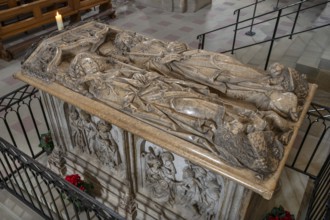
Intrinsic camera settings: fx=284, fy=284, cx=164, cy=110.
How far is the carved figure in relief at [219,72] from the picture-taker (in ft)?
6.09

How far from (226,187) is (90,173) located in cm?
145

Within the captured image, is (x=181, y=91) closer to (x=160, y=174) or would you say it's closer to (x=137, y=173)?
(x=160, y=174)

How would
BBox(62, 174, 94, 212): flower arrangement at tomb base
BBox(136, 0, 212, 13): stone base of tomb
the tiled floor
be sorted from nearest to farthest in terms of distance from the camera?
BBox(62, 174, 94, 212): flower arrangement at tomb base, the tiled floor, BBox(136, 0, 212, 13): stone base of tomb

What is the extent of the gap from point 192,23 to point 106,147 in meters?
5.07

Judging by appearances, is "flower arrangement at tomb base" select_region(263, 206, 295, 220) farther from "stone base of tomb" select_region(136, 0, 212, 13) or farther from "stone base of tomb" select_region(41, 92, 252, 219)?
"stone base of tomb" select_region(136, 0, 212, 13)

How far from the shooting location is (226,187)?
5.82 ft

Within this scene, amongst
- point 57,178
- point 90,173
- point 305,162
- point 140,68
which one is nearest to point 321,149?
point 305,162

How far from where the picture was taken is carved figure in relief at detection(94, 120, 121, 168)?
219 centimetres

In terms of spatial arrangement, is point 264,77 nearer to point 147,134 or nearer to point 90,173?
point 147,134

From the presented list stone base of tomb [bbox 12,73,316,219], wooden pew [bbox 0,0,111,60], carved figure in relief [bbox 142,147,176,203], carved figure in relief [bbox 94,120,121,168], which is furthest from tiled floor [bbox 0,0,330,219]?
carved figure in relief [bbox 142,147,176,203]

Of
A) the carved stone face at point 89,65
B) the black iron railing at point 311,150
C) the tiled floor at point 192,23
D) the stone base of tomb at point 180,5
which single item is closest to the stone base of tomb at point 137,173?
the carved stone face at point 89,65

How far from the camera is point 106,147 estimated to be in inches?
91.0

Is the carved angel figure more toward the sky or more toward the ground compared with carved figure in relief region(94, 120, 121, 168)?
more toward the sky

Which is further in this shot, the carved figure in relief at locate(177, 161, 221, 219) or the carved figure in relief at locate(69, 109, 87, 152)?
the carved figure in relief at locate(69, 109, 87, 152)
